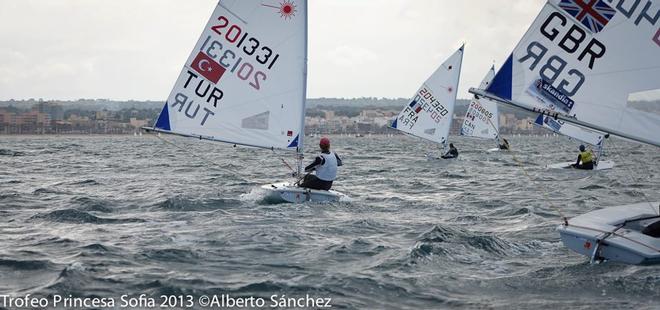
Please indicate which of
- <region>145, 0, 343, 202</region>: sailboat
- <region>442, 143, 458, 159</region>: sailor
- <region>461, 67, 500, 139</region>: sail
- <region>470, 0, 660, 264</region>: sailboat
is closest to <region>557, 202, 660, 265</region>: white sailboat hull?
<region>470, 0, 660, 264</region>: sailboat

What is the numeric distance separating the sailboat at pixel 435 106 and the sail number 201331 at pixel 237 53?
59.9 feet

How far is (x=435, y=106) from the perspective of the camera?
31.2 metres

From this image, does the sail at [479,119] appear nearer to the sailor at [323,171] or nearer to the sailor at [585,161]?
the sailor at [585,161]

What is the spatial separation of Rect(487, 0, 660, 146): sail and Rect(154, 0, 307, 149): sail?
6292mm

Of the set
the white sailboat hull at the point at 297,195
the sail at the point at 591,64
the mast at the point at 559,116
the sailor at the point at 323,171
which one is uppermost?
the sail at the point at 591,64

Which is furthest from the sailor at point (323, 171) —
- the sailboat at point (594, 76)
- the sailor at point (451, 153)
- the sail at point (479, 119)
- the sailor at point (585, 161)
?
the sail at point (479, 119)

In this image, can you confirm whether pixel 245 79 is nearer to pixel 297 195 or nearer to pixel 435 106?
pixel 297 195

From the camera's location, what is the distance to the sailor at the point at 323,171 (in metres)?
13.0

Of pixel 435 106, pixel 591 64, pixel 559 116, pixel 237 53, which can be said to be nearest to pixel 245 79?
pixel 237 53

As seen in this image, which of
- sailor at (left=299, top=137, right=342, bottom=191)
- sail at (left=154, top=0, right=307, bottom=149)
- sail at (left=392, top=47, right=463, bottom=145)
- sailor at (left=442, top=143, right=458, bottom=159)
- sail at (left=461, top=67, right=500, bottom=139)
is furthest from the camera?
sail at (left=461, top=67, right=500, bottom=139)

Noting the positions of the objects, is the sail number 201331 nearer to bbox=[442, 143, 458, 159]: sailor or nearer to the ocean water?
the ocean water

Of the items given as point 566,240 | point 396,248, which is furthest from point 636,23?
point 396,248

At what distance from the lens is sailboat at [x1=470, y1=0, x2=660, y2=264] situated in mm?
7605

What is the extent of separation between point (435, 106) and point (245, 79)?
1883 centimetres
